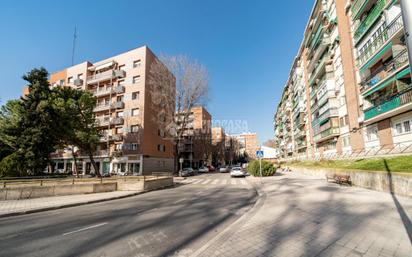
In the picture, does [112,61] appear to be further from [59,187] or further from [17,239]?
[17,239]

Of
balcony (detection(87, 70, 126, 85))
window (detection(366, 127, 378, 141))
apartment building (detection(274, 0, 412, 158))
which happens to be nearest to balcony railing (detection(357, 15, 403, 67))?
apartment building (detection(274, 0, 412, 158))

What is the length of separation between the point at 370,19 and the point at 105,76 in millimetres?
42560

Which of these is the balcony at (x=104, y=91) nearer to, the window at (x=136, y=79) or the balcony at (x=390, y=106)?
the window at (x=136, y=79)

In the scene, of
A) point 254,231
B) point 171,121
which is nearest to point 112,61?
point 171,121

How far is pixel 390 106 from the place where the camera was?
15727 millimetres

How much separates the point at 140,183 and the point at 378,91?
76.0 feet

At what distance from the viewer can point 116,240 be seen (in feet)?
16.2

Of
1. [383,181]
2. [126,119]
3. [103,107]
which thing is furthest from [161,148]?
[383,181]

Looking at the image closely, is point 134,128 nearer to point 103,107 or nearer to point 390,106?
point 103,107

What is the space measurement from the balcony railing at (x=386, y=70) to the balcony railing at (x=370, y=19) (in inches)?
177

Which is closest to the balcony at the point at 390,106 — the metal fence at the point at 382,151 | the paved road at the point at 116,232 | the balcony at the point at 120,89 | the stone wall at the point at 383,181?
the metal fence at the point at 382,151

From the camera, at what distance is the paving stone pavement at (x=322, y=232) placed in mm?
3906

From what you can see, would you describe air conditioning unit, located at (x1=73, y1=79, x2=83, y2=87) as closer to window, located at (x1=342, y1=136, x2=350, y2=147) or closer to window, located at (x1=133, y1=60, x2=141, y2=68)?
window, located at (x1=133, y1=60, x2=141, y2=68)

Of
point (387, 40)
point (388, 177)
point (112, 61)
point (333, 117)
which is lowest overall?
point (388, 177)
